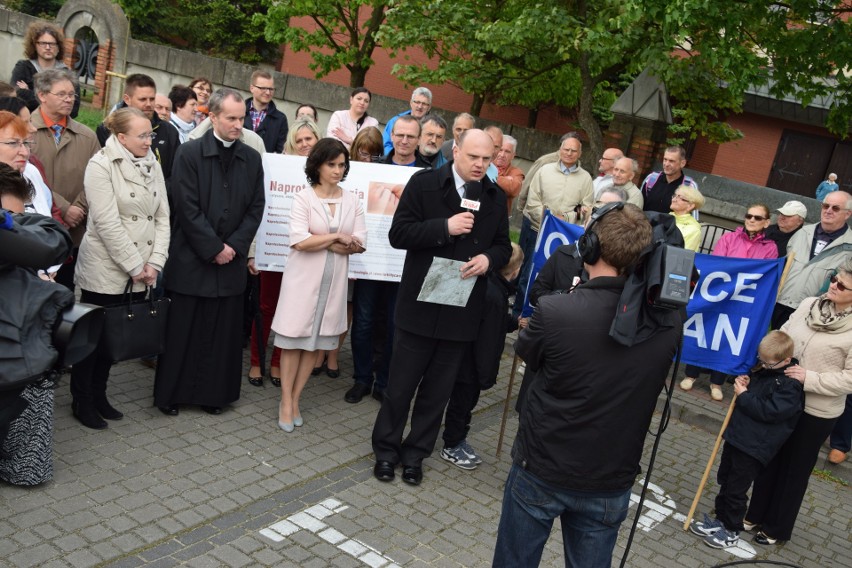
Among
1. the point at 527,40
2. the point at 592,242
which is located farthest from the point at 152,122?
the point at 527,40

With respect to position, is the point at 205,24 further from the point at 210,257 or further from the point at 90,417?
the point at 90,417

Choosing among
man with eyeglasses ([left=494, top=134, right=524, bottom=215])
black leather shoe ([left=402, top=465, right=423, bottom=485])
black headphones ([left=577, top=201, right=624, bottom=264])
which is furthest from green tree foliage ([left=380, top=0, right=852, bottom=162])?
black headphones ([left=577, top=201, right=624, bottom=264])

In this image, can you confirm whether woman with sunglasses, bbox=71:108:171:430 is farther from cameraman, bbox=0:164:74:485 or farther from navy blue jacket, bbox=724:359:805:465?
navy blue jacket, bbox=724:359:805:465

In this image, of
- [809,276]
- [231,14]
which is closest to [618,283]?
[809,276]

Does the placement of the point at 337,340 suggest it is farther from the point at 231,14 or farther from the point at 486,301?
the point at 231,14

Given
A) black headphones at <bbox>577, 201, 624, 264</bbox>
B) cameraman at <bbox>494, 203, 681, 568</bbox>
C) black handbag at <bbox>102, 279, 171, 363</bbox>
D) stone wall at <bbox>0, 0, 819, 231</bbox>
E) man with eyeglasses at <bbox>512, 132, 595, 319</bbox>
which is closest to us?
cameraman at <bbox>494, 203, 681, 568</bbox>

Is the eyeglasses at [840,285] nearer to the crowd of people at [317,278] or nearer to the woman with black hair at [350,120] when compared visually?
the crowd of people at [317,278]

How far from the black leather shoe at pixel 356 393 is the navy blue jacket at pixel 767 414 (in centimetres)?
289

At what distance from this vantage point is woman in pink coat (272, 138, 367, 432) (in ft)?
19.9

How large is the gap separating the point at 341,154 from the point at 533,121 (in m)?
16.7

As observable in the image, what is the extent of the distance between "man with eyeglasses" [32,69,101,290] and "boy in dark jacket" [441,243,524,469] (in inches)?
115

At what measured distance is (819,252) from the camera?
7.89 m

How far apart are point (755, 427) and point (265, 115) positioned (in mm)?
5643

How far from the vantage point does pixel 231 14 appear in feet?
83.6
